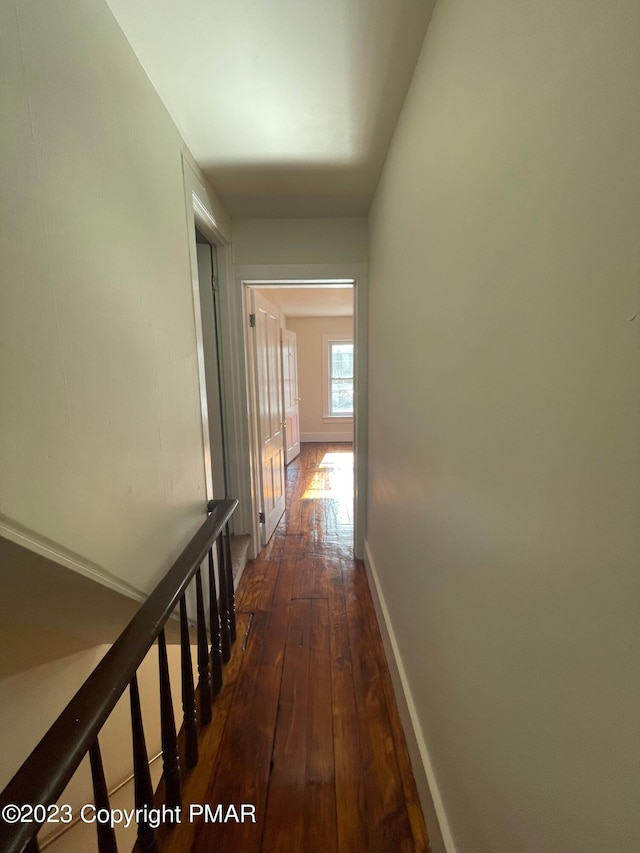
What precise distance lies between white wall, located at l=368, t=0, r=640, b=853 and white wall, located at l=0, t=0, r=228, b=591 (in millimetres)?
916

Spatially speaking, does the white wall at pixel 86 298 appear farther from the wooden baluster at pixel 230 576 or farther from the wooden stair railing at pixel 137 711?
the wooden baluster at pixel 230 576

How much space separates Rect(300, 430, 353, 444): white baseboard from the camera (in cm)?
659

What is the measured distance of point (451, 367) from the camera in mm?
871

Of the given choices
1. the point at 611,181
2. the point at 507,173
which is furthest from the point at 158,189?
the point at 611,181

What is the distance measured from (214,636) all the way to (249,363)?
176cm

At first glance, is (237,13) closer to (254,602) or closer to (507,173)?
(507,173)

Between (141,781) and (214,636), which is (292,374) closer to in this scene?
(214,636)

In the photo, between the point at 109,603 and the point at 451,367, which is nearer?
the point at 451,367

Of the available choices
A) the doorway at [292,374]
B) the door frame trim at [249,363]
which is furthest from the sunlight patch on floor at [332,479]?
the door frame trim at [249,363]

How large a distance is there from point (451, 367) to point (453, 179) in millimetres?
464

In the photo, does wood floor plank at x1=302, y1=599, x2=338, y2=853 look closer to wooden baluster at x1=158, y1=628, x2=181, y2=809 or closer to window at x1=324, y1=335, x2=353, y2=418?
wooden baluster at x1=158, y1=628, x2=181, y2=809

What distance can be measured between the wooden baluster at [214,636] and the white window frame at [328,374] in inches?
202

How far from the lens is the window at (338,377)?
6.33m

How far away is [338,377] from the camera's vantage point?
6496 mm
